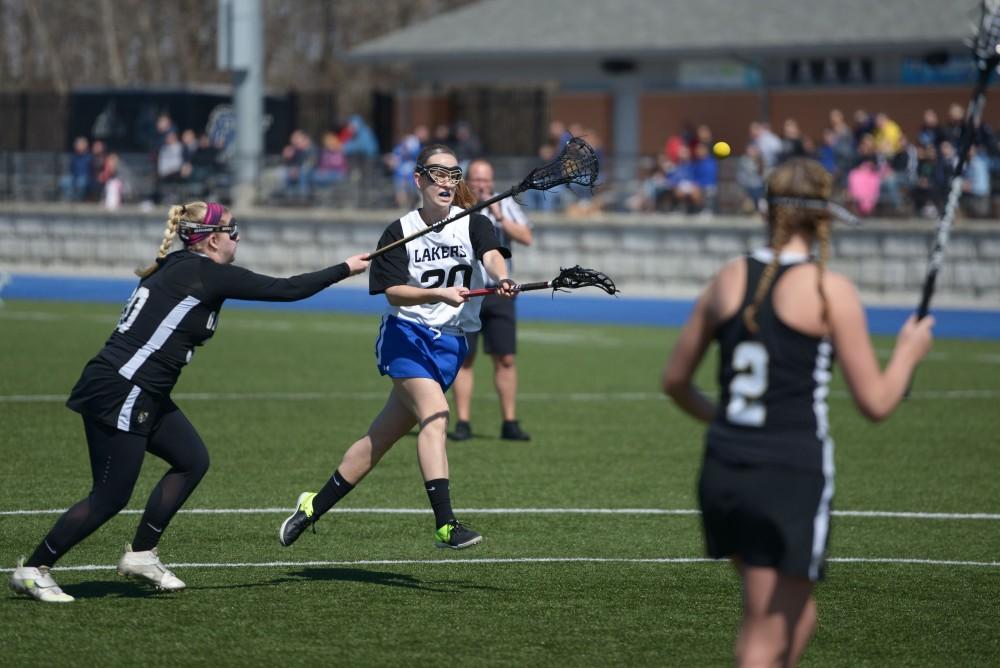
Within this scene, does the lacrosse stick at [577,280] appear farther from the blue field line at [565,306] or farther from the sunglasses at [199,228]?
the blue field line at [565,306]

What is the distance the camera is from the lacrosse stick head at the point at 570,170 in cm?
801

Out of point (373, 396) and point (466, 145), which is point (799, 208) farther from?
point (466, 145)

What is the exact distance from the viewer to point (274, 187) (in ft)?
95.6

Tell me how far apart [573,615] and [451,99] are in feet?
101

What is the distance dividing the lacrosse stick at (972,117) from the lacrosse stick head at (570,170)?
7.83ft

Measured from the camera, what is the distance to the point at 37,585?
7.21 metres

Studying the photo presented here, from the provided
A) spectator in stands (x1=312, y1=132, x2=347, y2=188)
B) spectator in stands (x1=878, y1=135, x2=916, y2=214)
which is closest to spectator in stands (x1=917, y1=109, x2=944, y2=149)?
spectator in stands (x1=878, y1=135, x2=916, y2=214)

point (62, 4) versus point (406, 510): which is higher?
point (62, 4)

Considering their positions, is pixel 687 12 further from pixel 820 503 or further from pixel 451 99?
pixel 820 503

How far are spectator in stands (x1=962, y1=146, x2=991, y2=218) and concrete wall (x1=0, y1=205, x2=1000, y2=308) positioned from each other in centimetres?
50

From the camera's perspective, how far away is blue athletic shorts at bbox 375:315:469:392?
8.14 meters

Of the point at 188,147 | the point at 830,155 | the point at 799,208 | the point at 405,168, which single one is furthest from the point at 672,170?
the point at 799,208

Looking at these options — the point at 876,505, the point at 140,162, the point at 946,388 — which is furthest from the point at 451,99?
the point at 876,505

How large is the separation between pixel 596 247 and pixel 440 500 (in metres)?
18.8
